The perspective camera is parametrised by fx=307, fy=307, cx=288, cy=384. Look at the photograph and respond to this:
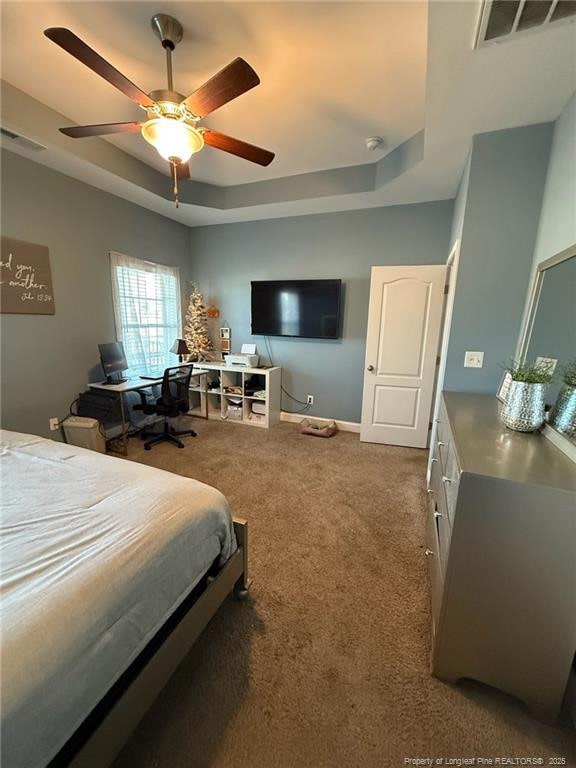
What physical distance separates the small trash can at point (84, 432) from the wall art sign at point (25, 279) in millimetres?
1060

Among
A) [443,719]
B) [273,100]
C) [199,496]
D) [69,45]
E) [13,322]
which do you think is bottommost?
[443,719]

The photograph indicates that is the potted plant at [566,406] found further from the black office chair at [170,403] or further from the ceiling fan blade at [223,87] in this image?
the black office chair at [170,403]

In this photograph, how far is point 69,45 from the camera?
1310 mm

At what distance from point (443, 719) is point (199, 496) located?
4.05 ft

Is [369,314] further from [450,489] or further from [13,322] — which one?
[13,322]

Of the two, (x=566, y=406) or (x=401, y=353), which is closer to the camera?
(x=566, y=406)

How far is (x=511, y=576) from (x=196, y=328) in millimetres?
4139

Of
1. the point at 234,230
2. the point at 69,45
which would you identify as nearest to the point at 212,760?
the point at 69,45

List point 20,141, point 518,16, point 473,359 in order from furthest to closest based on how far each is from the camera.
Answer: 1. point 20,141
2. point 473,359
3. point 518,16

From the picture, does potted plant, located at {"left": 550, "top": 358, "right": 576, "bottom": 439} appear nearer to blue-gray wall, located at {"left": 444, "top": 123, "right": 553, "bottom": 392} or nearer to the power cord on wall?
blue-gray wall, located at {"left": 444, "top": 123, "right": 553, "bottom": 392}

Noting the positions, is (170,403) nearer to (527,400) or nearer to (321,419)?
(321,419)

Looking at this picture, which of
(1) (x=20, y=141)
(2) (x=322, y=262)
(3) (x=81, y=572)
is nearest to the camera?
(3) (x=81, y=572)

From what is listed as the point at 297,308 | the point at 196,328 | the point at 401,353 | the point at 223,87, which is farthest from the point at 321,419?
the point at 223,87

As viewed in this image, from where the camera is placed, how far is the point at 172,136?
1710 mm
